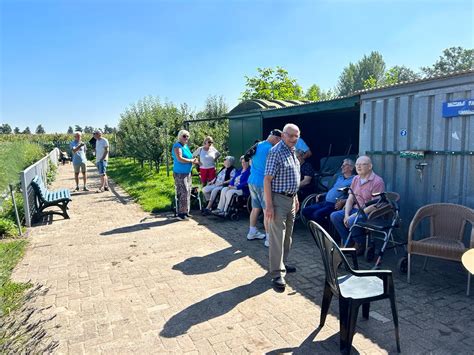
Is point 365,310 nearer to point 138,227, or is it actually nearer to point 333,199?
point 333,199

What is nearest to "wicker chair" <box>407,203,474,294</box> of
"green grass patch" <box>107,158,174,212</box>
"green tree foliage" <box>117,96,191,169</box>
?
"green grass patch" <box>107,158,174,212</box>

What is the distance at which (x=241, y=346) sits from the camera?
288cm

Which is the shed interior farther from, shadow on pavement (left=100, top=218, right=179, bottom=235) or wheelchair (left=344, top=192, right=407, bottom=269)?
A: wheelchair (left=344, top=192, right=407, bottom=269)

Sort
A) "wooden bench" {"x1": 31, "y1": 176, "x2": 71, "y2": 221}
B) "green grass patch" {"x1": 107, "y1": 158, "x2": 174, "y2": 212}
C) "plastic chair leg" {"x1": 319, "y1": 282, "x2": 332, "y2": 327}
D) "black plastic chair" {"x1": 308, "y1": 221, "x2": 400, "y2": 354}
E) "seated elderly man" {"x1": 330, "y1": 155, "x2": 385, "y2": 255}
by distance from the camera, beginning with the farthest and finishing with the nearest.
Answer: "green grass patch" {"x1": 107, "y1": 158, "x2": 174, "y2": 212}, "wooden bench" {"x1": 31, "y1": 176, "x2": 71, "y2": 221}, "seated elderly man" {"x1": 330, "y1": 155, "x2": 385, "y2": 255}, "plastic chair leg" {"x1": 319, "y1": 282, "x2": 332, "y2": 327}, "black plastic chair" {"x1": 308, "y1": 221, "x2": 400, "y2": 354}

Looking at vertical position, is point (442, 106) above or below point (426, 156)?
above

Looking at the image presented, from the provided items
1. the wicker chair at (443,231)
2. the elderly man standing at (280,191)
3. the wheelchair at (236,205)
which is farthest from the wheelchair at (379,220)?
the wheelchair at (236,205)

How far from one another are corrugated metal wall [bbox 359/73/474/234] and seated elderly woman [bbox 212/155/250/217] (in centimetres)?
223

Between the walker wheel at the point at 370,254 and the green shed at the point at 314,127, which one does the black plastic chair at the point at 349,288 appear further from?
the green shed at the point at 314,127

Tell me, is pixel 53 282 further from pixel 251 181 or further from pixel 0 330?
pixel 251 181

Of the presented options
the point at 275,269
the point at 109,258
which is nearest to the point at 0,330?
the point at 109,258

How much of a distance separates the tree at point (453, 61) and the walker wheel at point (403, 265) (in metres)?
66.8

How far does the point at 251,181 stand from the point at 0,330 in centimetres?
337

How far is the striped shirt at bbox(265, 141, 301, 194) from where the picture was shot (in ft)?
12.4

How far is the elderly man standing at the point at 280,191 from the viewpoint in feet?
12.4
